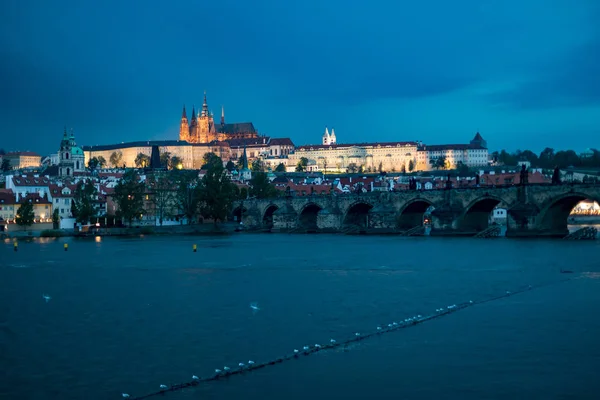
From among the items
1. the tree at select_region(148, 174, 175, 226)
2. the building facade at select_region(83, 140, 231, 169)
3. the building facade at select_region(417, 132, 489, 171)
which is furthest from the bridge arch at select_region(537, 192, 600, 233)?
the building facade at select_region(83, 140, 231, 169)

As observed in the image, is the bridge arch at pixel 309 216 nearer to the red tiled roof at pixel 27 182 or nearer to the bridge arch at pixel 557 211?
the bridge arch at pixel 557 211

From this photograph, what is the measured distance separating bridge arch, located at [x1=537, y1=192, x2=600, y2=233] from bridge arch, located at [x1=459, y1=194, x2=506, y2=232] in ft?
10.9

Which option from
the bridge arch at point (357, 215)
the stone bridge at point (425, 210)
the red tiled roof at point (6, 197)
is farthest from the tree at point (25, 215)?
the bridge arch at point (357, 215)

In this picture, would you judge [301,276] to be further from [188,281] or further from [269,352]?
[269,352]

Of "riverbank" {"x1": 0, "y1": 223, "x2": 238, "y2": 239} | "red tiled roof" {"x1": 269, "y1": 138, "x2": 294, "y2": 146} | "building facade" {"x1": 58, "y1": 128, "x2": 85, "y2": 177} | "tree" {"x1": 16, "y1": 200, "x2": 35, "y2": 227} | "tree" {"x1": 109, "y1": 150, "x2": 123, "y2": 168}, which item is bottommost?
"riverbank" {"x1": 0, "y1": 223, "x2": 238, "y2": 239}

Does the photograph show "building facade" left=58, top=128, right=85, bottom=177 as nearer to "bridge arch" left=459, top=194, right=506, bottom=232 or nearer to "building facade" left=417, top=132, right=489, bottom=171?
"building facade" left=417, top=132, right=489, bottom=171

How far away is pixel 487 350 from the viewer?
13164 millimetres

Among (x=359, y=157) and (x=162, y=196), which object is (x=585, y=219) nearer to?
(x=162, y=196)

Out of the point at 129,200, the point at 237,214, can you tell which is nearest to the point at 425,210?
the point at 129,200

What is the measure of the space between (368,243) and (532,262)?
1333 centimetres

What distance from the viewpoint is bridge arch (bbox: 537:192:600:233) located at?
1461 inches

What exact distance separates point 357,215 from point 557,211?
53.9 feet

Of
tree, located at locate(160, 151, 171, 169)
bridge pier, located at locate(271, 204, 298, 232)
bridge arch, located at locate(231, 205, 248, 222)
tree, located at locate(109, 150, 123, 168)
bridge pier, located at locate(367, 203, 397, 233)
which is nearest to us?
bridge pier, located at locate(367, 203, 397, 233)

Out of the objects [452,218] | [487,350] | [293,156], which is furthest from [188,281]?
[293,156]
